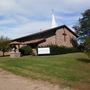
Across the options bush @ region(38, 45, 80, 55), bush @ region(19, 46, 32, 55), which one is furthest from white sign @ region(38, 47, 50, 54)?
bush @ region(19, 46, 32, 55)

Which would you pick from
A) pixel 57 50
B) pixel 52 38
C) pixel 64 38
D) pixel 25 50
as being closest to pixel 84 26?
pixel 64 38

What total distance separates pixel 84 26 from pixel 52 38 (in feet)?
38.8

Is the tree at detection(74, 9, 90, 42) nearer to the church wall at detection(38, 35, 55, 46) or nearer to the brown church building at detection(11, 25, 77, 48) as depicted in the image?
the brown church building at detection(11, 25, 77, 48)

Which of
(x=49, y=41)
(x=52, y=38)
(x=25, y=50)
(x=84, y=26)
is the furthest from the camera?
(x=84, y=26)

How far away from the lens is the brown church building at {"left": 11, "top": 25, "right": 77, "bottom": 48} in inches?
1923

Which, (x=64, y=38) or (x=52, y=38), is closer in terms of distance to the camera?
(x=52, y=38)

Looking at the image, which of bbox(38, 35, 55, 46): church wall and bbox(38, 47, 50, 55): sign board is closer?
bbox(38, 47, 50, 55): sign board

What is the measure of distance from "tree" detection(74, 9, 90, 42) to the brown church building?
3.43m

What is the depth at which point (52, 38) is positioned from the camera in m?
50.3

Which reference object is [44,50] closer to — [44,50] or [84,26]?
[44,50]

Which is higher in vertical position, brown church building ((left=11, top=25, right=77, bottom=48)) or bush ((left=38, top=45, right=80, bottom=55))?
brown church building ((left=11, top=25, right=77, bottom=48))

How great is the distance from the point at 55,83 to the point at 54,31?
36.8 meters

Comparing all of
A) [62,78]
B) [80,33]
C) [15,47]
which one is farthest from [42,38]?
[62,78]

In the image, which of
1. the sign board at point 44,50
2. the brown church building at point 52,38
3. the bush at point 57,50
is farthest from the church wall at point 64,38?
the sign board at point 44,50
